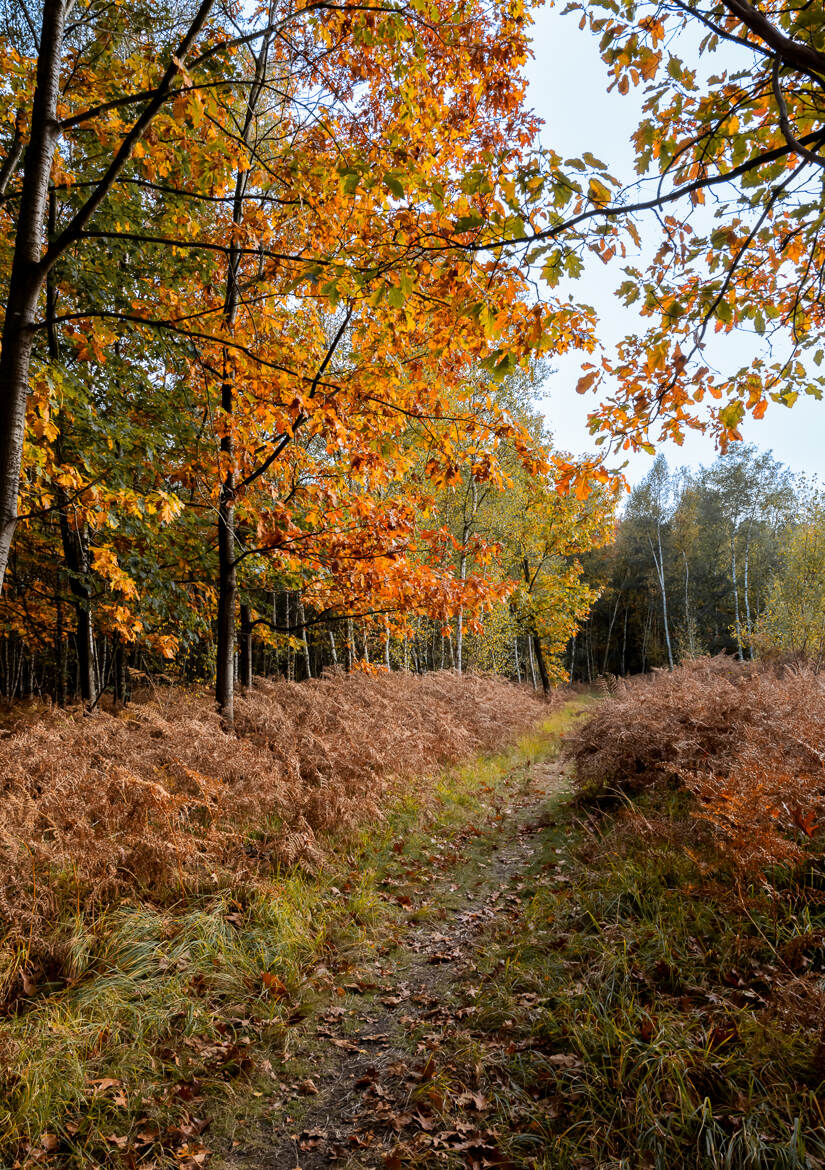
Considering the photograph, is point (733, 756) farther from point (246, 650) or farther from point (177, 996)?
point (246, 650)

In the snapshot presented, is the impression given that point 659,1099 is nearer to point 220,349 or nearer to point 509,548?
point 220,349

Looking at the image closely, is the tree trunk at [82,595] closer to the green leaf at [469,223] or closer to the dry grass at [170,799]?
the dry grass at [170,799]

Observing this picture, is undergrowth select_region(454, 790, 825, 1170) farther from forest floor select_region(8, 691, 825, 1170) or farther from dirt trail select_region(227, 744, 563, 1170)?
dirt trail select_region(227, 744, 563, 1170)

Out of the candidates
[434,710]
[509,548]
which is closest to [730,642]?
[509,548]

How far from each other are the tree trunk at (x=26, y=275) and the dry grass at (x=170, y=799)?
92.6 inches

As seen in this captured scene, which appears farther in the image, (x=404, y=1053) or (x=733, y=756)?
(x=733, y=756)

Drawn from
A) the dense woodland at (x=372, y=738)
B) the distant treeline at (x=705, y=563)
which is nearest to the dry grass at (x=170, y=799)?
the dense woodland at (x=372, y=738)

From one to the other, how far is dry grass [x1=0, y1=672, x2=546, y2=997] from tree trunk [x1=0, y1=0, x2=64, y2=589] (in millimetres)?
2351

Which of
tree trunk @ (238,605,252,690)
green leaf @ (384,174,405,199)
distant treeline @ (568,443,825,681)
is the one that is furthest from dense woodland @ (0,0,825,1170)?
distant treeline @ (568,443,825,681)

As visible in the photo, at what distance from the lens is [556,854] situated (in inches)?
246

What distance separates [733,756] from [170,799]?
Result: 5483 millimetres

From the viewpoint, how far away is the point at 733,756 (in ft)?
18.2

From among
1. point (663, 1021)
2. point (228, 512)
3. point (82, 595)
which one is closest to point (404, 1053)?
point (663, 1021)

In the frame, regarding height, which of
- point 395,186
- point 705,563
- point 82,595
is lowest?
point 82,595
